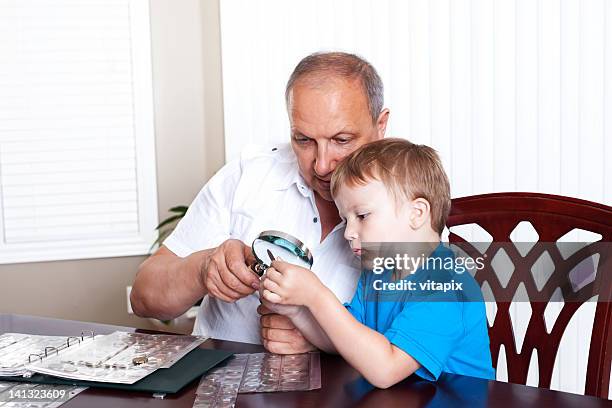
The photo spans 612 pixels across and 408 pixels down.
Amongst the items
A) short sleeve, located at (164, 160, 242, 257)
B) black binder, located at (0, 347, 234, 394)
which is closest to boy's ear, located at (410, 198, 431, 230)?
black binder, located at (0, 347, 234, 394)

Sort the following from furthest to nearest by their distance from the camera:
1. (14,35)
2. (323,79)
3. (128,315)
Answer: (128,315) < (14,35) < (323,79)

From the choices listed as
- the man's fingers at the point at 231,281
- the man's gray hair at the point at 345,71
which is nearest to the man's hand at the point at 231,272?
the man's fingers at the point at 231,281

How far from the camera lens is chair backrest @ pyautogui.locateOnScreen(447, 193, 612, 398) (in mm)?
1445

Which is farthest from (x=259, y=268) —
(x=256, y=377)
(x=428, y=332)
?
(x=428, y=332)

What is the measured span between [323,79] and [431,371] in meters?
0.69

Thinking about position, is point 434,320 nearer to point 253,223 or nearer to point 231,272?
point 231,272

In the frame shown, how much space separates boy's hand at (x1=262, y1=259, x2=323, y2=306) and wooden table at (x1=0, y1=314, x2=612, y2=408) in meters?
0.13

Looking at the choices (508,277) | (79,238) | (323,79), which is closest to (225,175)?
(323,79)

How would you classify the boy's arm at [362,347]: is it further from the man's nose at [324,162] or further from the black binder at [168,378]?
the man's nose at [324,162]

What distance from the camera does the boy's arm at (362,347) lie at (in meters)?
1.18

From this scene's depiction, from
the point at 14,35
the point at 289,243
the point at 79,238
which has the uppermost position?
the point at 14,35

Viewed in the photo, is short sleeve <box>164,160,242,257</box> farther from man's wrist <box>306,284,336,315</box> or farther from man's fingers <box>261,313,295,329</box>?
man's wrist <box>306,284,336,315</box>

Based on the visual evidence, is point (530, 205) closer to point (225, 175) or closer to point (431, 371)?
point (431, 371)

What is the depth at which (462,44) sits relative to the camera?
252cm
